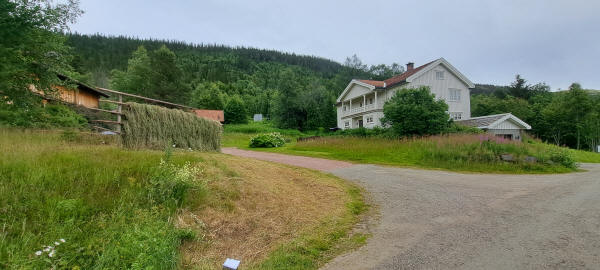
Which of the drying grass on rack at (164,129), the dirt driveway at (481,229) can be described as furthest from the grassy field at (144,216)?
the drying grass on rack at (164,129)

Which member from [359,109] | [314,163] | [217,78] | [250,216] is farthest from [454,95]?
[217,78]

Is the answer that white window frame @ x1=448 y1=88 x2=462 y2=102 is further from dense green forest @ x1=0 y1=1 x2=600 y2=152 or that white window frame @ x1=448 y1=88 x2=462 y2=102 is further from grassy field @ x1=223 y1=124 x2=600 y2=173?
dense green forest @ x1=0 y1=1 x2=600 y2=152

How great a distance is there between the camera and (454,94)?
28.8 m

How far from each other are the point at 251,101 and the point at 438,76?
61661 millimetres

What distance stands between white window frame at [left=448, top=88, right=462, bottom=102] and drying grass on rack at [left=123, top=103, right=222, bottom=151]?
1044 inches

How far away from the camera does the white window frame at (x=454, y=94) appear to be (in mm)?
28558

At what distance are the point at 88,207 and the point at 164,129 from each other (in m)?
5.54

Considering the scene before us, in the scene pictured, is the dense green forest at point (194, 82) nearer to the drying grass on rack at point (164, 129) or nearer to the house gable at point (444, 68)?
the drying grass on rack at point (164, 129)

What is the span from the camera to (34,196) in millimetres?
3367

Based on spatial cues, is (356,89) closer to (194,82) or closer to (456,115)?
(456,115)

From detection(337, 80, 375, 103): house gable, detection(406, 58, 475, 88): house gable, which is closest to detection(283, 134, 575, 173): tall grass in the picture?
detection(406, 58, 475, 88): house gable

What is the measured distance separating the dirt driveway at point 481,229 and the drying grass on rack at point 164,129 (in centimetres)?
661

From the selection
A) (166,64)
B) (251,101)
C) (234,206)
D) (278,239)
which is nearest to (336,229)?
(278,239)

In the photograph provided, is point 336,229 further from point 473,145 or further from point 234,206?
point 473,145
